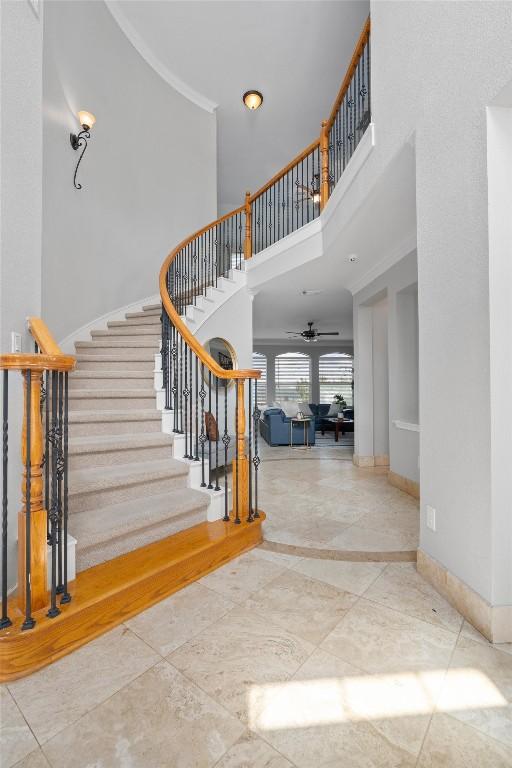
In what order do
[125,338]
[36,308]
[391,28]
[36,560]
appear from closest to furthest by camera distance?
1. [36,560]
2. [36,308]
3. [391,28]
4. [125,338]

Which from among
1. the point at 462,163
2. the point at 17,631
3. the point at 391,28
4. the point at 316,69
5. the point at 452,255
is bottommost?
the point at 17,631

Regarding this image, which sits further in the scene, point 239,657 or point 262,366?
point 262,366

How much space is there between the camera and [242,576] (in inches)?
82.0

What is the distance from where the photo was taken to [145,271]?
5.21 meters

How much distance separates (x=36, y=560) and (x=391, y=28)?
3.61 metres

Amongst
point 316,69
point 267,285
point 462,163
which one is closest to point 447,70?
point 462,163

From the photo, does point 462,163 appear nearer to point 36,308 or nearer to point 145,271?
point 36,308

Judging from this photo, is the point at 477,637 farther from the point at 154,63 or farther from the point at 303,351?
the point at 303,351

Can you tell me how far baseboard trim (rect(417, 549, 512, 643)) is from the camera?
1540 millimetres

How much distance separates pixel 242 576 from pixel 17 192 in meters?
2.38

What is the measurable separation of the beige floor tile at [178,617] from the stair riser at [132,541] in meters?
0.37

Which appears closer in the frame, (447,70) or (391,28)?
(447,70)

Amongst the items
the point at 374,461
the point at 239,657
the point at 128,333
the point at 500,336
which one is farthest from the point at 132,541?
the point at 374,461

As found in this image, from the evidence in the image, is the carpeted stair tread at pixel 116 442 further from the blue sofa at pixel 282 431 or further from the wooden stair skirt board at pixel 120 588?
the blue sofa at pixel 282 431
